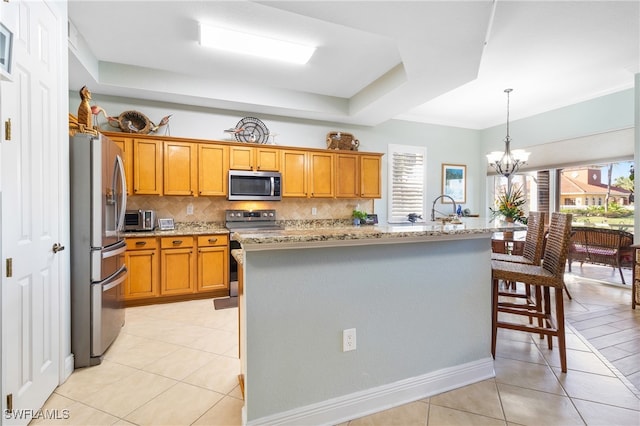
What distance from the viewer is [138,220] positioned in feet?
12.3

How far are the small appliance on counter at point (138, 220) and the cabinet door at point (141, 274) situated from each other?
35 cm

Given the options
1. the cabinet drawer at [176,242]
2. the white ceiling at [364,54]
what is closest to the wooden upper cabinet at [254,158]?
the white ceiling at [364,54]

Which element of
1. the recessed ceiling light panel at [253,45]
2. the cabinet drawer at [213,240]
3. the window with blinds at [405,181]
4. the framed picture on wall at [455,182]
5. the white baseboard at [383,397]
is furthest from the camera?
the framed picture on wall at [455,182]

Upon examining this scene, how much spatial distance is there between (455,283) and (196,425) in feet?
5.84

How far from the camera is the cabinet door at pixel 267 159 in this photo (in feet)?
14.2

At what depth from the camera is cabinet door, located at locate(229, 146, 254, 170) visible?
418 cm

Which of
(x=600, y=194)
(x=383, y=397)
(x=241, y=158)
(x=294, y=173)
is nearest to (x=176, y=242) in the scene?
(x=241, y=158)

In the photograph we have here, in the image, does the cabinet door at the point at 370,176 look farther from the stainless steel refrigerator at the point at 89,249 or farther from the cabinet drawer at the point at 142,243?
the stainless steel refrigerator at the point at 89,249

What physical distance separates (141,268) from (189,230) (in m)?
0.73

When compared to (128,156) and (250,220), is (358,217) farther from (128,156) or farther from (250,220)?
(128,156)

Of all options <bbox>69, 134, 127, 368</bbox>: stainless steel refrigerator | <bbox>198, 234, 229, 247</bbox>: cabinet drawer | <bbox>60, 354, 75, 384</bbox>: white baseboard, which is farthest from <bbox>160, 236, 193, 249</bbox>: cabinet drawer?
<bbox>60, 354, 75, 384</bbox>: white baseboard

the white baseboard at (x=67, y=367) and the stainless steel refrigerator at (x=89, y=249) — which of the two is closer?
the white baseboard at (x=67, y=367)

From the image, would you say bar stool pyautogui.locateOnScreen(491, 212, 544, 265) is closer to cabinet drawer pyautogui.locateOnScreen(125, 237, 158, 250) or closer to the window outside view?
the window outside view

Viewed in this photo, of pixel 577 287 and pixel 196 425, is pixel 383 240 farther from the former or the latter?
pixel 577 287
